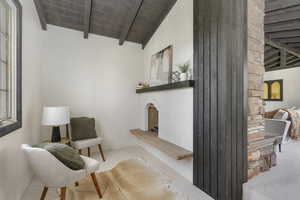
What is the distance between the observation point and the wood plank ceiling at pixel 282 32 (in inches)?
106

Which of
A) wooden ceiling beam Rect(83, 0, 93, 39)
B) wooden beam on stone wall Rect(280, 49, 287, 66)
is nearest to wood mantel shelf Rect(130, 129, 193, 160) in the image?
wooden ceiling beam Rect(83, 0, 93, 39)

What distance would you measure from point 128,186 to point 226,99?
5.86ft

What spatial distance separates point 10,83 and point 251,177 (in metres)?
3.20

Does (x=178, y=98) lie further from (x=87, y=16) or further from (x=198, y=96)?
(x=87, y=16)

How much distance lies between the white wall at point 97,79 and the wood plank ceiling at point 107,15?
0.21m

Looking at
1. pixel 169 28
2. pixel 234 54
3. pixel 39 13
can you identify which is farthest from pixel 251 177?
pixel 39 13

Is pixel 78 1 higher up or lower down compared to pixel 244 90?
higher up

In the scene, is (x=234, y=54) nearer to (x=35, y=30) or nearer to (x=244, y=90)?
→ (x=244, y=90)

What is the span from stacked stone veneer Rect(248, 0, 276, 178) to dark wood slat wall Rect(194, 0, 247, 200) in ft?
0.54

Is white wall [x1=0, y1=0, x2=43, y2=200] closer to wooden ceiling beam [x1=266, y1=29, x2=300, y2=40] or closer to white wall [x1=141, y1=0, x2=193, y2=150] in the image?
white wall [x1=141, y1=0, x2=193, y2=150]

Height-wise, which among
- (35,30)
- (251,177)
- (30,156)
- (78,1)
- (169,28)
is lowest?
(251,177)

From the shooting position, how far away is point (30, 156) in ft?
4.71

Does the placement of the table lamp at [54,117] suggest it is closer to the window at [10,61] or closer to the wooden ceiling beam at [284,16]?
the window at [10,61]

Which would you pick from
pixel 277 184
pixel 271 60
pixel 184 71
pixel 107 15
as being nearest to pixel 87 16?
pixel 107 15
